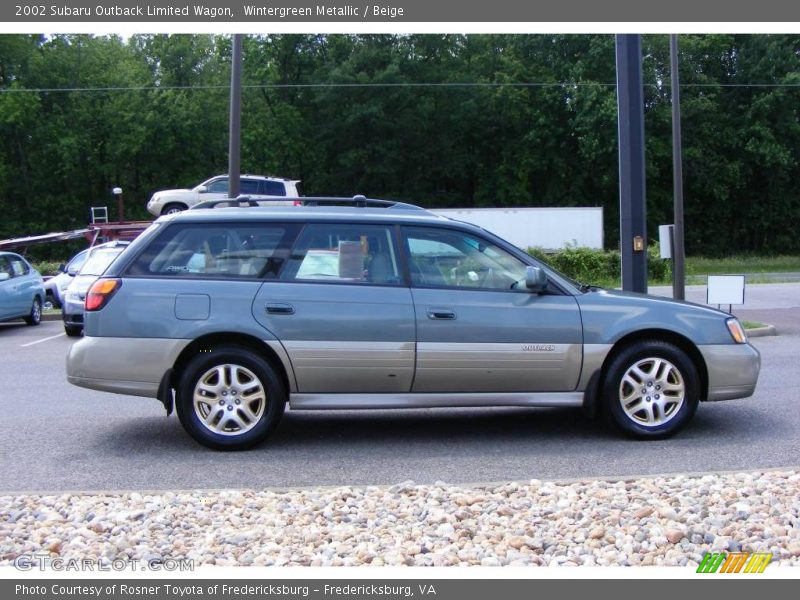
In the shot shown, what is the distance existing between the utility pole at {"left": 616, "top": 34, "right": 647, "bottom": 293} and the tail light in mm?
7638

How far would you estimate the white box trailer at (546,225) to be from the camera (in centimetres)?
3719

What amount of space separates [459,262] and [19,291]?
13399 millimetres

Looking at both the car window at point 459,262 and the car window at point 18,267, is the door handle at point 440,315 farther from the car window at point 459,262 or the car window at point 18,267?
the car window at point 18,267

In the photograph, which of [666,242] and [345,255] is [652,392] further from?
[666,242]

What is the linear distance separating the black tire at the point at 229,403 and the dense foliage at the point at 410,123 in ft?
145

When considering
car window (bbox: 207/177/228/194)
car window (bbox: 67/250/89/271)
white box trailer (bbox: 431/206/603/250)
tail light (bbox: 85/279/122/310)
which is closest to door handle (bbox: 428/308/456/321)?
tail light (bbox: 85/279/122/310)

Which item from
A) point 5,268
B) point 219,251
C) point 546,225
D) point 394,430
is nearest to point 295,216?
point 219,251

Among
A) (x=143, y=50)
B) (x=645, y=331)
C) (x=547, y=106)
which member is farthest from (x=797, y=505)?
(x=143, y=50)

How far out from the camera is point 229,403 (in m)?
6.88

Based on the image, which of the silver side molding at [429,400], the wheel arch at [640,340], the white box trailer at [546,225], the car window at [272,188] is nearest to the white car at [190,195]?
the car window at [272,188]

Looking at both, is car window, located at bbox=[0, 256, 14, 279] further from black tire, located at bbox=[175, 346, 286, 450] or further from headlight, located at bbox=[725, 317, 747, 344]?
headlight, located at bbox=[725, 317, 747, 344]

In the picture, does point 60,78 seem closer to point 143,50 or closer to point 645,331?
point 143,50

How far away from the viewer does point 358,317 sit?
6.90 meters

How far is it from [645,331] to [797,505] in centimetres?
230
